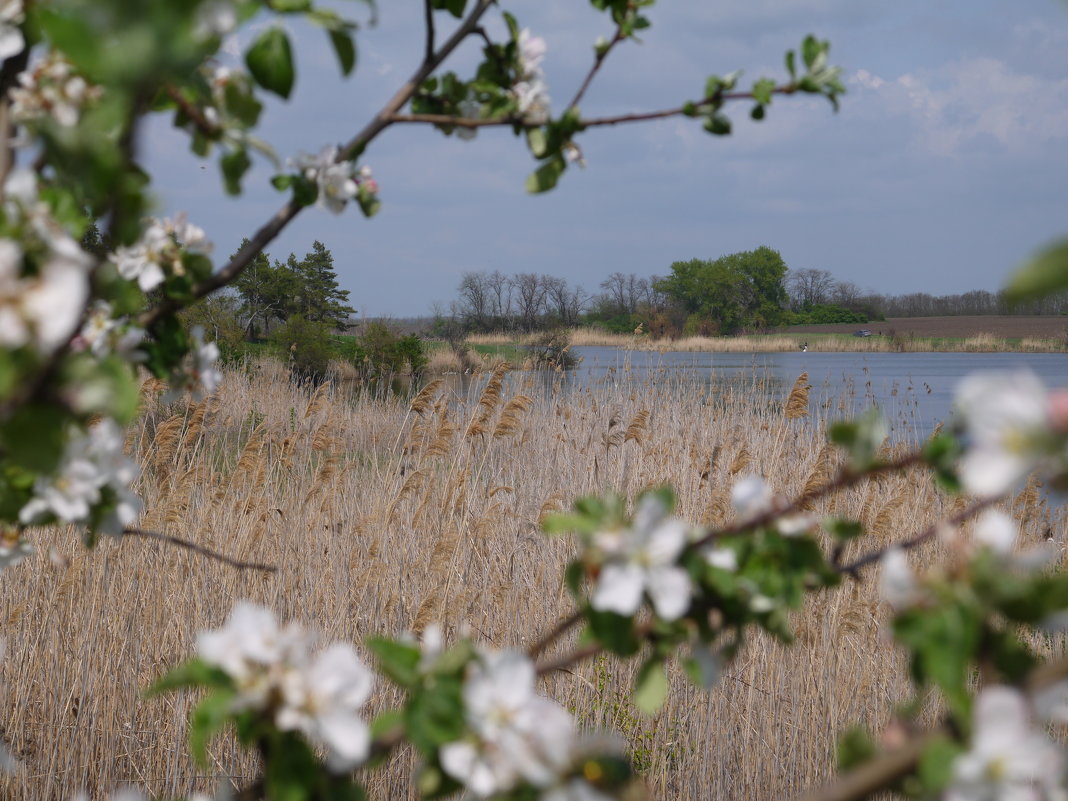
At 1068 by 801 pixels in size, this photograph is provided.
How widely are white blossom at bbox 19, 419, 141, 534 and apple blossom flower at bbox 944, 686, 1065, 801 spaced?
2.09 ft

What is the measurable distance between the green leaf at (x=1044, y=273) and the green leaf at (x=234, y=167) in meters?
0.67

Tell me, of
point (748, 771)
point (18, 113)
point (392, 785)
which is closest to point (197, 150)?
point (18, 113)

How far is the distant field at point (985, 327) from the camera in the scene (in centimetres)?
3078

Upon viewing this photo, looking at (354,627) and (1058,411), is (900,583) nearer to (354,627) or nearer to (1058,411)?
(1058,411)

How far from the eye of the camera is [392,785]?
2168 mm

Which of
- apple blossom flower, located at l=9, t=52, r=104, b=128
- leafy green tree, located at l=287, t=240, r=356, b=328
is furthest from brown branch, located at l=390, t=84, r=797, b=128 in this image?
leafy green tree, located at l=287, t=240, r=356, b=328

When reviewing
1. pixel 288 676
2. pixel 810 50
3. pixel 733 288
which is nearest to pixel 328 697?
pixel 288 676

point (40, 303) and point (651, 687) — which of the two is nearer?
point (40, 303)

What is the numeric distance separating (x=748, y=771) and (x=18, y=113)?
2362 mm

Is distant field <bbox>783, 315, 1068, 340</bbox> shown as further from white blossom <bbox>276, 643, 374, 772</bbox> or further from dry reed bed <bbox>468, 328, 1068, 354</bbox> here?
white blossom <bbox>276, 643, 374, 772</bbox>

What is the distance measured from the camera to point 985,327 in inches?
1296

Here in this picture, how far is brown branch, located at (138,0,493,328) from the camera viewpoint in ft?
2.70

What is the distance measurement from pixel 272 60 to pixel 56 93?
0.60 ft

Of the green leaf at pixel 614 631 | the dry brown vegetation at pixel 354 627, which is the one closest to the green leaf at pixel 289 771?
the green leaf at pixel 614 631
